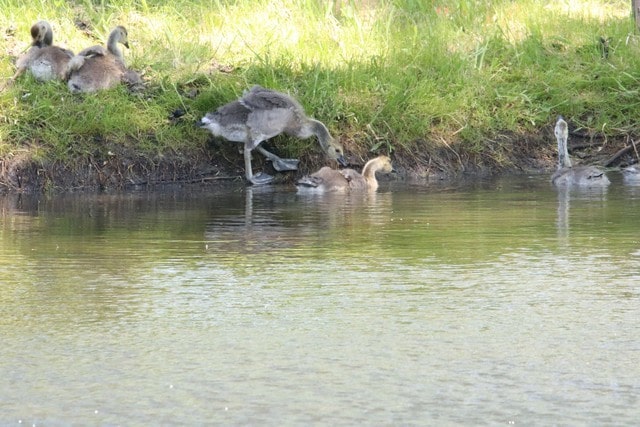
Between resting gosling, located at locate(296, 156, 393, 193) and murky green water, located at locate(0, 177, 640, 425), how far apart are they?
5.97 ft

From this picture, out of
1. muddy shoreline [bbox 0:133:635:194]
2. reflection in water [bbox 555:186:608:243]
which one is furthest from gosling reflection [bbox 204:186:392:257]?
reflection in water [bbox 555:186:608:243]

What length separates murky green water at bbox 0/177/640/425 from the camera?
4391 mm

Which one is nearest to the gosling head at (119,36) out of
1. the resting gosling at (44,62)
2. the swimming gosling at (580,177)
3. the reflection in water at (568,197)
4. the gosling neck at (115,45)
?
the gosling neck at (115,45)

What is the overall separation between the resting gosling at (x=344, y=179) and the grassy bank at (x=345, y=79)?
70cm

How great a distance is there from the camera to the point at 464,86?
43.4 ft

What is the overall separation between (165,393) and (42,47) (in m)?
8.48

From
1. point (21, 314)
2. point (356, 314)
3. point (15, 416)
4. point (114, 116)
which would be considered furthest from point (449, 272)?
point (114, 116)

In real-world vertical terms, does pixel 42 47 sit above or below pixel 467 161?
above

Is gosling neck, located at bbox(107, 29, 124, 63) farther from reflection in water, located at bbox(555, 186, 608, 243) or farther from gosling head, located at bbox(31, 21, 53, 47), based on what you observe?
reflection in water, located at bbox(555, 186, 608, 243)

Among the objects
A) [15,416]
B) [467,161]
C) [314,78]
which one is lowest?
[15,416]

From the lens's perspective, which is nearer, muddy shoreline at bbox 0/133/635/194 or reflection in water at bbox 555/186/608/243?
reflection in water at bbox 555/186/608/243

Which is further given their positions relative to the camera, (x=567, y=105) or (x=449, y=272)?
(x=567, y=105)

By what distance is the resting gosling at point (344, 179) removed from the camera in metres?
11.3

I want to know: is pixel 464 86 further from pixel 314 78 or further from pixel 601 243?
pixel 601 243
